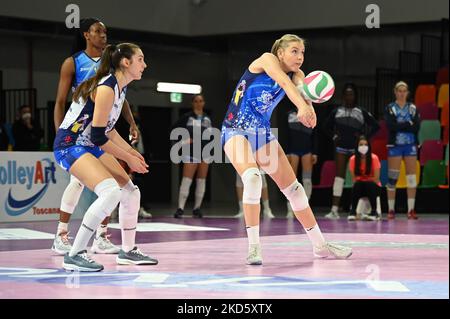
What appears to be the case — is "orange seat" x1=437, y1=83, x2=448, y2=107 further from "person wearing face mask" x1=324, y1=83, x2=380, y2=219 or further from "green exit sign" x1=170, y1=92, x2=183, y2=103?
"green exit sign" x1=170, y1=92, x2=183, y2=103

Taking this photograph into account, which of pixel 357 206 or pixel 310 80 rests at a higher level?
pixel 310 80

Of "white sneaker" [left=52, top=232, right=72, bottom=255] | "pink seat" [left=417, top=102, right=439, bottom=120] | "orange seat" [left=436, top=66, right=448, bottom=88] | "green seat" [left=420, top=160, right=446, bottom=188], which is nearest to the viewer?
"white sneaker" [left=52, top=232, right=72, bottom=255]

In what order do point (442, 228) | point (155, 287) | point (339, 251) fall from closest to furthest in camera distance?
point (155, 287), point (339, 251), point (442, 228)

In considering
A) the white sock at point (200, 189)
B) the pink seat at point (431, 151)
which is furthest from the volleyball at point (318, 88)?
the pink seat at point (431, 151)

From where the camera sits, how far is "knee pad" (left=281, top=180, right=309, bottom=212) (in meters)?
6.69

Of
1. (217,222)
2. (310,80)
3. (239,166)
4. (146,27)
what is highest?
(146,27)

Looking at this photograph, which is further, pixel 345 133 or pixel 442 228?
pixel 345 133

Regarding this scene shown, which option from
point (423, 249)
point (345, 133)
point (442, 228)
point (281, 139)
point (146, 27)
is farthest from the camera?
point (281, 139)

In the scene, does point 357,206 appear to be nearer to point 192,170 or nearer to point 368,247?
point 192,170

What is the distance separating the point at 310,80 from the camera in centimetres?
625

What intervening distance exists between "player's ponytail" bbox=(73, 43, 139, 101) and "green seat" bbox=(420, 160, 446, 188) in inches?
398

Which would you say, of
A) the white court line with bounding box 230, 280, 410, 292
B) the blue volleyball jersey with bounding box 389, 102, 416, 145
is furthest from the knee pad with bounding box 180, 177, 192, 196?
the white court line with bounding box 230, 280, 410, 292

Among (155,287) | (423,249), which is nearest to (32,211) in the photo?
(423,249)
